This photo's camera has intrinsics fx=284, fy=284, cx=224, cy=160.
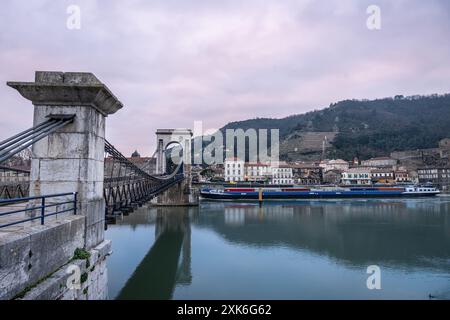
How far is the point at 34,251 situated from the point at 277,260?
11.1 meters

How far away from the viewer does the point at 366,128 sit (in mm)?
129375

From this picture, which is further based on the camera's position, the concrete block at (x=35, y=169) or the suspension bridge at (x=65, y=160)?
the concrete block at (x=35, y=169)

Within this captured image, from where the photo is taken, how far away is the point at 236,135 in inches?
4286

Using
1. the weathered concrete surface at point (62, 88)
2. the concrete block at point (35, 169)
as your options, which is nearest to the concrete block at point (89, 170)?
the concrete block at point (35, 169)

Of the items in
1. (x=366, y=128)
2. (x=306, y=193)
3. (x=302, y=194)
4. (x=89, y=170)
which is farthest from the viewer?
(x=366, y=128)

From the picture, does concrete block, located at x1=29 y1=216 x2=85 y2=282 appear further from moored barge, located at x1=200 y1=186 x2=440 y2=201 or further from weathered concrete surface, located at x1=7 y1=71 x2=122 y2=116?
moored barge, located at x1=200 y1=186 x2=440 y2=201

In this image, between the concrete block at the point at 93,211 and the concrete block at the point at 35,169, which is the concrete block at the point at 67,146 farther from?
the concrete block at the point at 93,211

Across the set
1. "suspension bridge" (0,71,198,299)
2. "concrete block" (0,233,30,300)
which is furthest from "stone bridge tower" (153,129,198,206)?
"concrete block" (0,233,30,300)

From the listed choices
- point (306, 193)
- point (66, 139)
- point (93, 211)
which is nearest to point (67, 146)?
point (66, 139)

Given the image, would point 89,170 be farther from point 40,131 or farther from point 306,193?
point 306,193

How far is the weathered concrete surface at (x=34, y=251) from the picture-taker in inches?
94.2

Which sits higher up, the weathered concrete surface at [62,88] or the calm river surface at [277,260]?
the weathered concrete surface at [62,88]

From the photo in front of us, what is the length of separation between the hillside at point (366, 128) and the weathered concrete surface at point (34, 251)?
353ft

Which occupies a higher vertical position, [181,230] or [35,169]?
[35,169]
